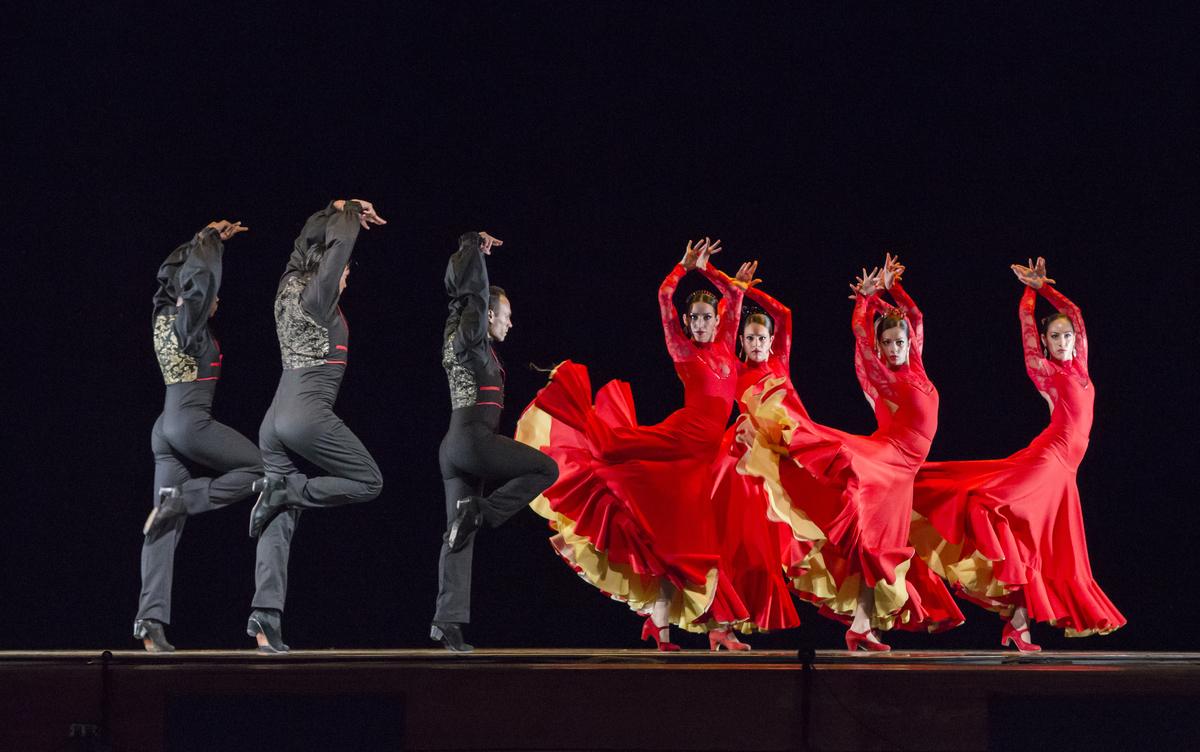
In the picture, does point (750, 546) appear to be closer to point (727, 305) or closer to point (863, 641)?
point (863, 641)

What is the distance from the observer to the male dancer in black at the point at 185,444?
5672 millimetres

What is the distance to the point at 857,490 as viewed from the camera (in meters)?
6.02

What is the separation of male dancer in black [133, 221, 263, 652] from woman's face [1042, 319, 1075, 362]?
3628 millimetres

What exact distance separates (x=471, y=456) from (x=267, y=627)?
103 centimetres

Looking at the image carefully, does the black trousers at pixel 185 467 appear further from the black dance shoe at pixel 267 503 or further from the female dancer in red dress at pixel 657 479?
Result: the female dancer in red dress at pixel 657 479

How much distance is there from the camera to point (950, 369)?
26.3ft

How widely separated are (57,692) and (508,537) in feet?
10.1

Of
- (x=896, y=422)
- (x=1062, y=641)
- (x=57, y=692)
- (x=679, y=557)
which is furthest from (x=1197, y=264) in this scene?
(x=57, y=692)

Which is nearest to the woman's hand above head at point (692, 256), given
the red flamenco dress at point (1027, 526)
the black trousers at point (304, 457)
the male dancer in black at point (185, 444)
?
the red flamenco dress at point (1027, 526)

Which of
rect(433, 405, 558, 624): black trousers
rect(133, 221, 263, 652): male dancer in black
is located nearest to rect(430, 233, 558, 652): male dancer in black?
rect(433, 405, 558, 624): black trousers

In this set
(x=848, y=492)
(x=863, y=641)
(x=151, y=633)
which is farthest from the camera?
(x=863, y=641)

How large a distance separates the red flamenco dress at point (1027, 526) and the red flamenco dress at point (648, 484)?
0.97 m

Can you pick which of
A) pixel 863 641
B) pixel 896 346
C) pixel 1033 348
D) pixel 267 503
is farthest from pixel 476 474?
pixel 1033 348

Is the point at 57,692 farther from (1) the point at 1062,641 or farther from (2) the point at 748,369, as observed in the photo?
(1) the point at 1062,641
